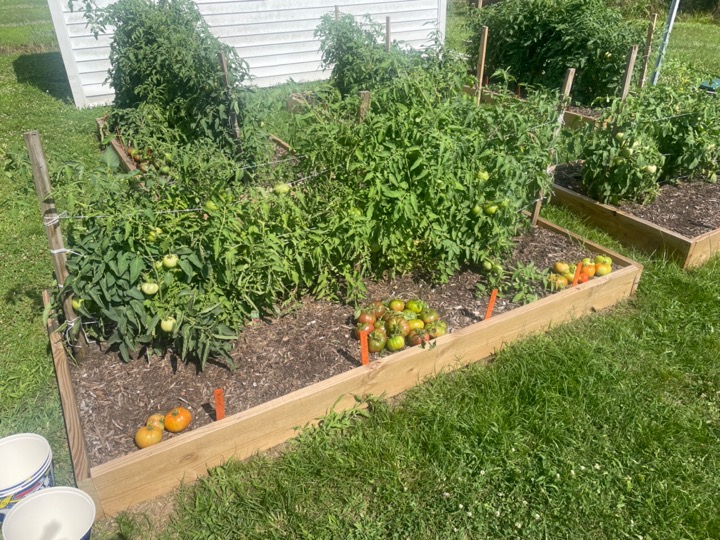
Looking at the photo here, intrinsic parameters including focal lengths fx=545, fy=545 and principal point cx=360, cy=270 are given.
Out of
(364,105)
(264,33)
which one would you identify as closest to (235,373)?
(364,105)

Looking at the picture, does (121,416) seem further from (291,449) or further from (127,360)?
(291,449)

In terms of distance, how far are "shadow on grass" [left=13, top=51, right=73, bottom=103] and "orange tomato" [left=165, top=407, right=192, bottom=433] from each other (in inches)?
285

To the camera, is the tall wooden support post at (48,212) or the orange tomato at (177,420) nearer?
the tall wooden support post at (48,212)

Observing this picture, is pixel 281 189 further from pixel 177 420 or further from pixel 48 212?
pixel 177 420

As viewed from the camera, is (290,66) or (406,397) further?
(290,66)

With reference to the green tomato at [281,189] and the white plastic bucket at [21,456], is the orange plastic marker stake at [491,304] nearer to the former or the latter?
the green tomato at [281,189]

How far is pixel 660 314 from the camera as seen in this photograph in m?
3.56

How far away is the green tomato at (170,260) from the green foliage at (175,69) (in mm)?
2305

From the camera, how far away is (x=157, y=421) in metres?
2.47

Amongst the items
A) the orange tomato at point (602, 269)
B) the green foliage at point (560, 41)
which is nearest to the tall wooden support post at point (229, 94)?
the orange tomato at point (602, 269)

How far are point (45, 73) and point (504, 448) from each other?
10725 millimetres

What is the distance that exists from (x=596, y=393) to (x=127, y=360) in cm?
246

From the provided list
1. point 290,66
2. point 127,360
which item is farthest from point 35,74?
point 127,360

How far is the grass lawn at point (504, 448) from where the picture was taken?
2.31 meters
